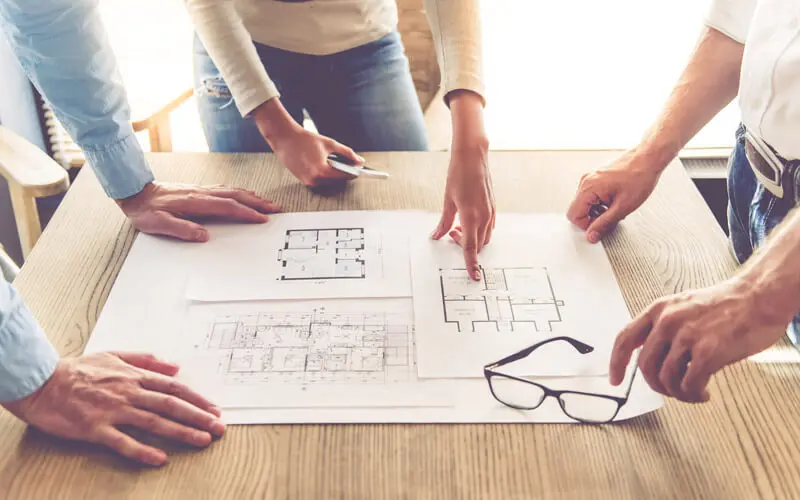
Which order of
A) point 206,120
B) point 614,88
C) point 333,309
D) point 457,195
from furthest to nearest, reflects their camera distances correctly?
point 614,88
point 206,120
point 457,195
point 333,309

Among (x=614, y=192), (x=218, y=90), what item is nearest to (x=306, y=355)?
(x=614, y=192)

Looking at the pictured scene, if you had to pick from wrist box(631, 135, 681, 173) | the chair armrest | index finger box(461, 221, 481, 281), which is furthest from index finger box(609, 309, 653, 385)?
the chair armrest

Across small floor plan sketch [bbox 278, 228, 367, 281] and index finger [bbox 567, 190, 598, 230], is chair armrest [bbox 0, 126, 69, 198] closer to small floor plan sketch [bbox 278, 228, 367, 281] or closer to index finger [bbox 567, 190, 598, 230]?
small floor plan sketch [bbox 278, 228, 367, 281]

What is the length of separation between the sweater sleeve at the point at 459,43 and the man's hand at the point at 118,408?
58 cm

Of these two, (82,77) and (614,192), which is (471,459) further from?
(82,77)

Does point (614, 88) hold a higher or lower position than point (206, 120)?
lower

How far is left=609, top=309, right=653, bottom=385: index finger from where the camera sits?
622mm

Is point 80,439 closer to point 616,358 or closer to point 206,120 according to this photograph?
point 616,358

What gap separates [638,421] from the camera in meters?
0.64

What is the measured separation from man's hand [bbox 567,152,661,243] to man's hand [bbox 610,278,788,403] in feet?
0.86

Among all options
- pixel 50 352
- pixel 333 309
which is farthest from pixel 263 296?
pixel 50 352

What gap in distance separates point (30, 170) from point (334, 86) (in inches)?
21.2

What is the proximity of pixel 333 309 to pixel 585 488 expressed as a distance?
1.05 ft

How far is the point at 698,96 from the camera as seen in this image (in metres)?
0.92
